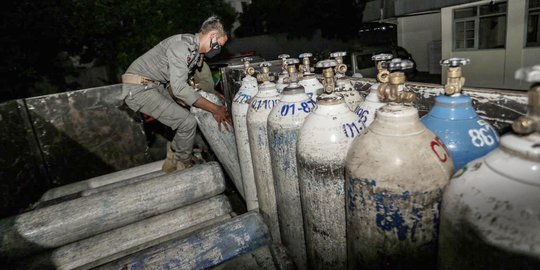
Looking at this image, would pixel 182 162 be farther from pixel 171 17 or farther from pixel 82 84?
pixel 82 84

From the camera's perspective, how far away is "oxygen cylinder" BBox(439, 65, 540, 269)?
956mm

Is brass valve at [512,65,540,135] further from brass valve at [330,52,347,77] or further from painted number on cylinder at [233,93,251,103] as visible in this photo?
painted number on cylinder at [233,93,251,103]

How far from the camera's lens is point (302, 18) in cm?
2594

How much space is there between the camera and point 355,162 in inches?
59.3

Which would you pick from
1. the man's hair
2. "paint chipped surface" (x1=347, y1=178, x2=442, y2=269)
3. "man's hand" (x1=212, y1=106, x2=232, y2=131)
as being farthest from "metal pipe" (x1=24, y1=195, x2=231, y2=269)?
the man's hair

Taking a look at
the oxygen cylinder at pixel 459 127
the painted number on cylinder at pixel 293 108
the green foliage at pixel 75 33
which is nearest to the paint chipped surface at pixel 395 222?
the oxygen cylinder at pixel 459 127

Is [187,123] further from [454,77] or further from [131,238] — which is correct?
[454,77]

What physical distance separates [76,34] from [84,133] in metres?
10.6

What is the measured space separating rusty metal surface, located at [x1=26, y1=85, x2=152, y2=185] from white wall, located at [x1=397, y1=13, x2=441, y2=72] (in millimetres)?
17590

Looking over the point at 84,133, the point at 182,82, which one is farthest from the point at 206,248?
the point at 84,133

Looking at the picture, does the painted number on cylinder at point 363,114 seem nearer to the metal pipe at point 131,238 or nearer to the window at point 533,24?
the metal pipe at point 131,238

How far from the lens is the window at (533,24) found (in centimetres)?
1066

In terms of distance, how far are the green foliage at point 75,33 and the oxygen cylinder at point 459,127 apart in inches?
546

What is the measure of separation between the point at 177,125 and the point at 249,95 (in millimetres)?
1667
